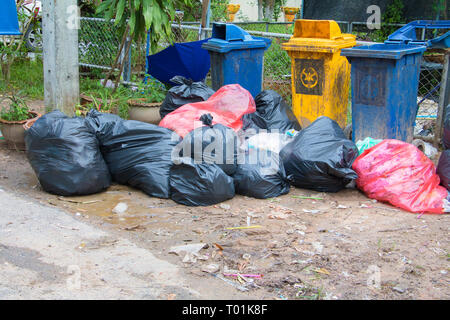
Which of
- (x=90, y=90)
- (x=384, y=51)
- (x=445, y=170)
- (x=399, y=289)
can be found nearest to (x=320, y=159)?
(x=445, y=170)

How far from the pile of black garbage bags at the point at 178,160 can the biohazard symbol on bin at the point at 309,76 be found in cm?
100

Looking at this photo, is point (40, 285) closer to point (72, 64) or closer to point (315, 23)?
point (72, 64)

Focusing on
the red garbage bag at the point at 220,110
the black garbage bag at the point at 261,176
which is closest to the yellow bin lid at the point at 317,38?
the red garbage bag at the point at 220,110

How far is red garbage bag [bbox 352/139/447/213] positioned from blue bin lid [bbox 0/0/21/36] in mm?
3786

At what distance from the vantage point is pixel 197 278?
9.58 ft

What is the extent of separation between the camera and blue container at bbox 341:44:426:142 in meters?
4.70

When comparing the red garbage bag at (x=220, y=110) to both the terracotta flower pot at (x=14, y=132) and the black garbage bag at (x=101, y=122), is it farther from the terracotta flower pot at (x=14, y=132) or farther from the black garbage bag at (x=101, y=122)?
the terracotta flower pot at (x=14, y=132)

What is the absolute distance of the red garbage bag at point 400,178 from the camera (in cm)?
400

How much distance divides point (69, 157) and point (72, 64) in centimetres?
170

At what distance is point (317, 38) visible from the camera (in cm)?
544

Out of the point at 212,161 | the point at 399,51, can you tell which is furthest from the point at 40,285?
the point at 399,51

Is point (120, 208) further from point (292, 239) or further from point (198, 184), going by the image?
point (292, 239)

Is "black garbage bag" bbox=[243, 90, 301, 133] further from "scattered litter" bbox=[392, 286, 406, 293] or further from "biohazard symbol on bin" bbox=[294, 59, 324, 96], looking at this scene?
"scattered litter" bbox=[392, 286, 406, 293]

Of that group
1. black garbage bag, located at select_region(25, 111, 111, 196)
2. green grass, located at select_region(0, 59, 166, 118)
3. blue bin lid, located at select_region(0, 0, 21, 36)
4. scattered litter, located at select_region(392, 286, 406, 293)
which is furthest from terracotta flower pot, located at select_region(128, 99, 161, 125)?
scattered litter, located at select_region(392, 286, 406, 293)
